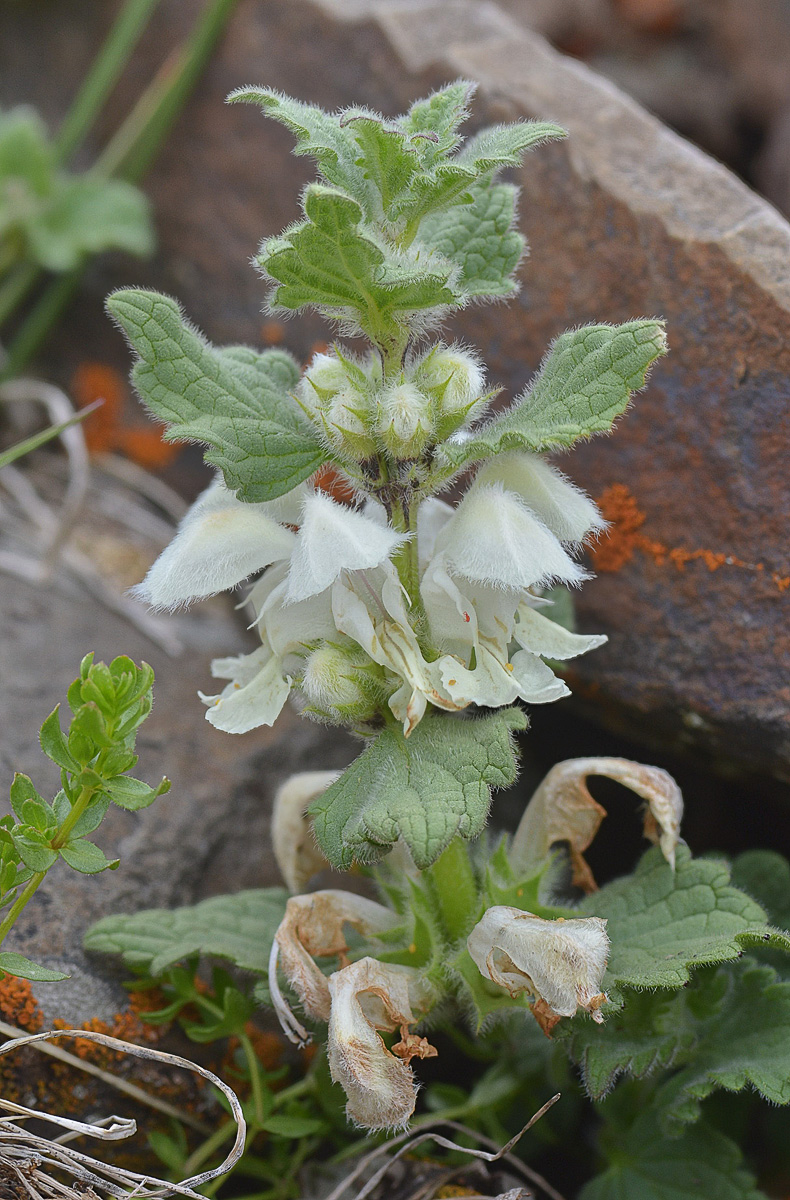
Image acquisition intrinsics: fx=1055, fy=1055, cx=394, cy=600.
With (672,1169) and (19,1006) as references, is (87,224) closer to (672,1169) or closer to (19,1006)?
(19,1006)

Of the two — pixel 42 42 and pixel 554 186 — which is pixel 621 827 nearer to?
pixel 554 186

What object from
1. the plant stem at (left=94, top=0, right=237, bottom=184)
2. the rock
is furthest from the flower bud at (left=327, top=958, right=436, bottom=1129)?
the plant stem at (left=94, top=0, right=237, bottom=184)

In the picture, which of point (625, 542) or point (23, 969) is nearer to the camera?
point (23, 969)

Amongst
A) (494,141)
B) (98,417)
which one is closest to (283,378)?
(494,141)

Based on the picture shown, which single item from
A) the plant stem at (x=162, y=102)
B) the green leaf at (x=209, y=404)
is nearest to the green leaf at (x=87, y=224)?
the plant stem at (x=162, y=102)

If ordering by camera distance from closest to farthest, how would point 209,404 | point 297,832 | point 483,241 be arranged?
point 209,404
point 483,241
point 297,832

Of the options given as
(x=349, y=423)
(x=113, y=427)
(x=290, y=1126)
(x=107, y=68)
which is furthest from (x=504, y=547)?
(x=107, y=68)

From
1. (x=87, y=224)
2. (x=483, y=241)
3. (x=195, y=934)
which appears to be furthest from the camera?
(x=87, y=224)
